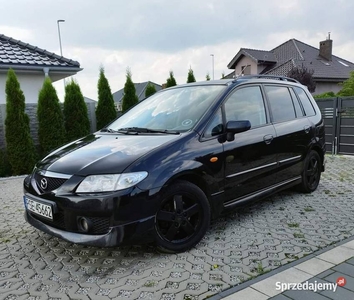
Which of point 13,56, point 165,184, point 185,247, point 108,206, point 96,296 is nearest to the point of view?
point 96,296

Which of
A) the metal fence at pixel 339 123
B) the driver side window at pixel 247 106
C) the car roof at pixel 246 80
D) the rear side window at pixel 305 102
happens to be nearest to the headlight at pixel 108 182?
the driver side window at pixel 247 106

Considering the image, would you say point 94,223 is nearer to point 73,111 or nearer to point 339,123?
point 73,111

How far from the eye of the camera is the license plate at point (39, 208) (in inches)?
103

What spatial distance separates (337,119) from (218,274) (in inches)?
281

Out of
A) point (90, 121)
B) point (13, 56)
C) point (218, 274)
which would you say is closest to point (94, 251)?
point (218, 274)

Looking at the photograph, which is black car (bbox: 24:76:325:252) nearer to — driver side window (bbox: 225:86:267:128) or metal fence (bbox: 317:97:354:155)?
driver side window (bbox: 225:86:267:128)

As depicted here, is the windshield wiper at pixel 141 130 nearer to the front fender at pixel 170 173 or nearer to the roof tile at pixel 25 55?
the front fender at pixel 170 173

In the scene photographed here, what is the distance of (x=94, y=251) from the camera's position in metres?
2.95

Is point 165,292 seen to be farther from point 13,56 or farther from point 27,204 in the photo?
point 13,56

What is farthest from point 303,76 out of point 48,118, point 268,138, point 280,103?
point 268,138

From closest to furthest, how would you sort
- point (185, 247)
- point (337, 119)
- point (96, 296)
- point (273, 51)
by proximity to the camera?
point (96, 296)
point (185, 247)
point (337, 119)
point (273, 51)

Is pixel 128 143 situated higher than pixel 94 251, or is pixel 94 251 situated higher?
pixel 128 143

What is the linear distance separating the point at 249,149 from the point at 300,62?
25.7m

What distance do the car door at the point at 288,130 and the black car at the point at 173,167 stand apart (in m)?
0.02
